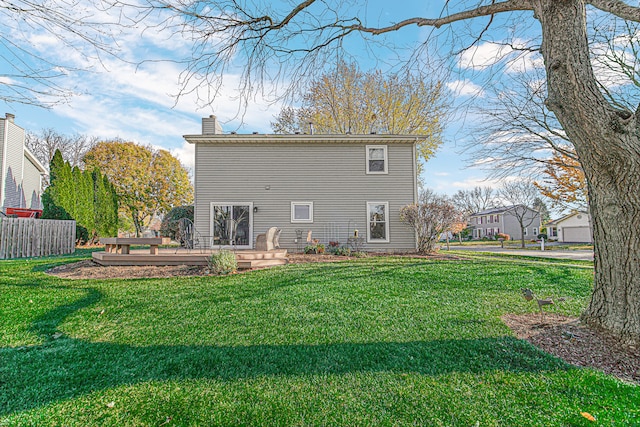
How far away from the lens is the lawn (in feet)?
6.70

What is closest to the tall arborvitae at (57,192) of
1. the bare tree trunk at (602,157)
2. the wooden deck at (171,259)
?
the wooden deck at (171,259)

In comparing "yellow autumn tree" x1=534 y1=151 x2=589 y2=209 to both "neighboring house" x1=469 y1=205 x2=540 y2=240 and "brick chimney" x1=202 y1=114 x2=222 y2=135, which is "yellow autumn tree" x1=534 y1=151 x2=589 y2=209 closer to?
"brick chimney" x1=202 y1=114 x2=222 y2=135

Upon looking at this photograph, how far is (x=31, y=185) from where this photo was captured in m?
19.1

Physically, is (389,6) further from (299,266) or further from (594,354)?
(299,266)

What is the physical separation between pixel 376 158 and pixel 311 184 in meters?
2.80

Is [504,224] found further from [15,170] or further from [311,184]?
[15,170]

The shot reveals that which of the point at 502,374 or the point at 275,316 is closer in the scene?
the point at 502,374

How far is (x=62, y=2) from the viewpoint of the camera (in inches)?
113

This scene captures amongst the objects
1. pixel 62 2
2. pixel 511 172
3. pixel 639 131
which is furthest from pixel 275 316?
pixel 511 172

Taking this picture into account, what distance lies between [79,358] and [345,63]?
496 cm

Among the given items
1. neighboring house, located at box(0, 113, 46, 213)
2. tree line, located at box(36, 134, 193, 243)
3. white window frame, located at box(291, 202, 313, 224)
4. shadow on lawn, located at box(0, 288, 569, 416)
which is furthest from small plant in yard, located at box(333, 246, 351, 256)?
neighboring house, located at box(0, 113, 46, 213)

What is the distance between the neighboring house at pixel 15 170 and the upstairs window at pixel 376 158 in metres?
16.5

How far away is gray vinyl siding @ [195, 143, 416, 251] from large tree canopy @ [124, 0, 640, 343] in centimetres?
803

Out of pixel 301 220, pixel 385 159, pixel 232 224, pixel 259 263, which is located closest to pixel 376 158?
pixel 385 159
